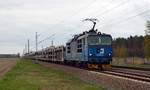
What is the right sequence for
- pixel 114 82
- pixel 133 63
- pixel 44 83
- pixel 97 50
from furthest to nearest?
pixel 133 63, pixel 97 50, pixel 44 83, pixel 114 82

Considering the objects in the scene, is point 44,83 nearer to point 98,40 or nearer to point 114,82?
point 114,82

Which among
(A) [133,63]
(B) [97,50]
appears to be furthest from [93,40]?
(A) [133,63]

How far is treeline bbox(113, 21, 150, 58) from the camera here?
5131cm

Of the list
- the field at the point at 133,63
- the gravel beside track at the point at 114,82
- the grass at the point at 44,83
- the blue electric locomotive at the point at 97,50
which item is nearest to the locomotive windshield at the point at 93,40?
the blue electric locomotive at the point at 97,50

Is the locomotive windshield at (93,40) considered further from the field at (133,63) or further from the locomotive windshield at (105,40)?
the field at (133,63)

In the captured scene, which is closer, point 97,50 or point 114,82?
point 114,82

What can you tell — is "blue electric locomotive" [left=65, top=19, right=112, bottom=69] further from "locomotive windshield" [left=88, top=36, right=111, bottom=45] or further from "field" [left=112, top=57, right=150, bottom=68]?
"field" [left=112, top=57, right=150, bottom=68]

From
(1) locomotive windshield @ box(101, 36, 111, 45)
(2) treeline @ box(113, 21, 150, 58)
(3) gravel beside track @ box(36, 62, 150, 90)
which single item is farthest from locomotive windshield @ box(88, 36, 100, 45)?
(2) treeline @ box(113, 21, 150, 58)

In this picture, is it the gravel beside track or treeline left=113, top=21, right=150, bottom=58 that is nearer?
the gravel beside track

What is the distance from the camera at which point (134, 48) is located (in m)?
117

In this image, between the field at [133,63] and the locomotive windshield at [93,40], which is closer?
the locomotive windshield at [93,40]

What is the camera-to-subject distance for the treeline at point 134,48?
168 ft

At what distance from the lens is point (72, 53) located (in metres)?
33.4

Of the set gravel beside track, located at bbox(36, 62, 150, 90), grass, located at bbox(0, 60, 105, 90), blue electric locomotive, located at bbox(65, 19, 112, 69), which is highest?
→ blue electric locomotive, located at bbox(65, 19, 112, 69)
